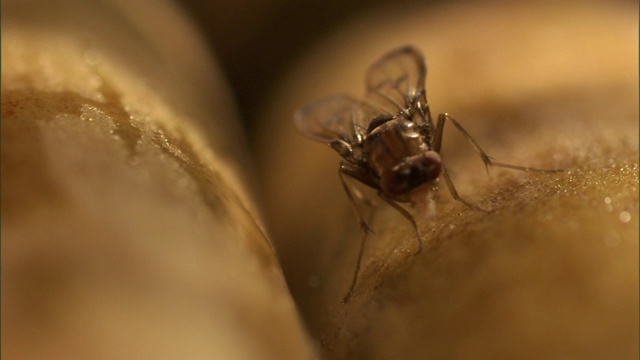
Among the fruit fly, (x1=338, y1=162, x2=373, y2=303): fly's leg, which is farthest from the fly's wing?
(x1=338, y1=162, x2=373, y2=303): fly's leg

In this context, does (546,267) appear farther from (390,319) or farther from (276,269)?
(276,269)

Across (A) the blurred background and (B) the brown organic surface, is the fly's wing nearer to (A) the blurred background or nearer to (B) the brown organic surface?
(B) the brown organic surface

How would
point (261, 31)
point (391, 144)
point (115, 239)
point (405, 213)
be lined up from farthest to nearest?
point (261, 31) → point (391, 144) → point (405, 213) → point (115, 239)

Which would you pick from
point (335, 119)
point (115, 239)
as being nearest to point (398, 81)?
point (335, 119)

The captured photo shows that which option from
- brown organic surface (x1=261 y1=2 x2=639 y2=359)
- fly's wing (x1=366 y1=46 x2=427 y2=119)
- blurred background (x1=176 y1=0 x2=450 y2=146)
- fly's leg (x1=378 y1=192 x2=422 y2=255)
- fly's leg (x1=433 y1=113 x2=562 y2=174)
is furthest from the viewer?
blurred background (x1=176 y1=0 x2=450 y2=146)

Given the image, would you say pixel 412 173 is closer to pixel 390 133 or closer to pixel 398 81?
pixel 390 133

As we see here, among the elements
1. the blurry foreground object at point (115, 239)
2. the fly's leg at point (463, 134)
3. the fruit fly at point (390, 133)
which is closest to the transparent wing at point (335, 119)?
Answer: the fruit fly at point (390, 133)
